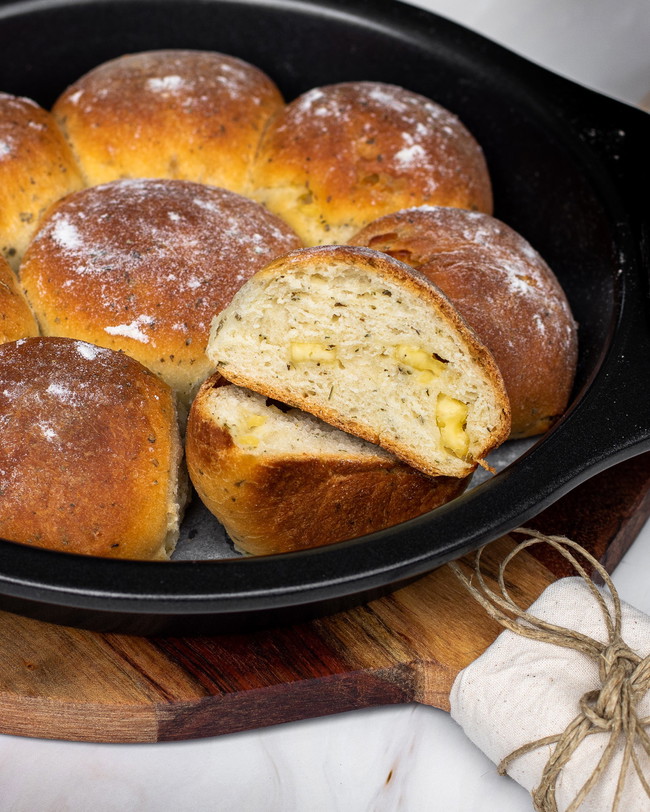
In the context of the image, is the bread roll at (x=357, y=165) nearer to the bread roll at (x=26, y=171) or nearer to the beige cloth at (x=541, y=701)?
the bread roll at (x=26, y=171)

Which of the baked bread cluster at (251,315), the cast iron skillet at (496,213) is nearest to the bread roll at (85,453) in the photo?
the baked bread cluster at (251,315)

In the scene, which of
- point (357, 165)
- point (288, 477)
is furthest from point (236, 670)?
point (357, 165)

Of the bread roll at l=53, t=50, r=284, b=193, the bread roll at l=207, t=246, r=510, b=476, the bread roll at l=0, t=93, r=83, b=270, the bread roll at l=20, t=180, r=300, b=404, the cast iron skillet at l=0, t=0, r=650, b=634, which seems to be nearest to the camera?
the cast iron skillet at l=0, t=0, r=650, b=634

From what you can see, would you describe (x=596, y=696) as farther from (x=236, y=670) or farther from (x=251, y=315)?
(x=251, y=315)

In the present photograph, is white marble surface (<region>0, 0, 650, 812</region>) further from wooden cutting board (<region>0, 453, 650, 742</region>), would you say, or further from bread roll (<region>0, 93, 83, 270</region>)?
bread roll (<region>0, 93, 83, 270</region>)

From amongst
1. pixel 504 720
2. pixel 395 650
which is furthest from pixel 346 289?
pixel 504 720

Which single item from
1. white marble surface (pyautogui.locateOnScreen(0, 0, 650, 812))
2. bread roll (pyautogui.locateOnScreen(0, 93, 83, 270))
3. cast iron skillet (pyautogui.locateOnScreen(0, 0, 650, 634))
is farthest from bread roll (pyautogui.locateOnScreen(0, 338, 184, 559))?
bread roll (pyautogui.locateOnScreen(0, 93, 83, 270))

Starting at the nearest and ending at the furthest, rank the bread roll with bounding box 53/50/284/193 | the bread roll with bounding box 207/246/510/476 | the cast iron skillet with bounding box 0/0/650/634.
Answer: the cast iron skillet with bounding box 0/0/650/634 < the bread roll with bounding box 207/246/510/476 < the bread roll with bounding box 53/50/284/193

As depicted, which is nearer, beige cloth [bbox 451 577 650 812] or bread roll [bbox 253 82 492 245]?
beige cloth [bbox 451 577 650 812]
